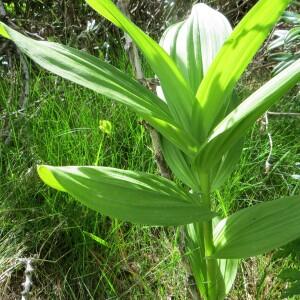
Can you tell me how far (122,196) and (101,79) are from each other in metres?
0.16

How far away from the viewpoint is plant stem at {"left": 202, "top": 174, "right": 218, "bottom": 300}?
0.85 meters

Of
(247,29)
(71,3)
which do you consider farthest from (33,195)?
(71,3)

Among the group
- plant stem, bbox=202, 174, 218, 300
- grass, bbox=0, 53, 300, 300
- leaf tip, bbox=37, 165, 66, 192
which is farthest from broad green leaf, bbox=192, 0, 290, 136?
grass, bbox=0, 53, 300, 300

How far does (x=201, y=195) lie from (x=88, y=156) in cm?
74

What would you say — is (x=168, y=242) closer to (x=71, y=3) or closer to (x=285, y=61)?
(x=285, y=61)

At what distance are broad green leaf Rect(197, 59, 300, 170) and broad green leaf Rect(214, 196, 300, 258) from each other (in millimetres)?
105

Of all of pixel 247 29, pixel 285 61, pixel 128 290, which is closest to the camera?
pixel 247 29

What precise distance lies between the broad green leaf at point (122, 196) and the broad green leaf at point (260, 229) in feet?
0.29

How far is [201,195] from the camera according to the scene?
860 mm

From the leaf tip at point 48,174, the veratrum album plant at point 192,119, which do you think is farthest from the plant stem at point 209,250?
the leaf tip at point 48,174

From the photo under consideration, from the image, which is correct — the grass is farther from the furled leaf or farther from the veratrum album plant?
the veratrum album plant

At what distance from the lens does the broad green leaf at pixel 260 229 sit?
0.78 m

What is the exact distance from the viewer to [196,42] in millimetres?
891

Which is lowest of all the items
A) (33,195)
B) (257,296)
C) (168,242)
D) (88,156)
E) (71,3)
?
(257,296)
